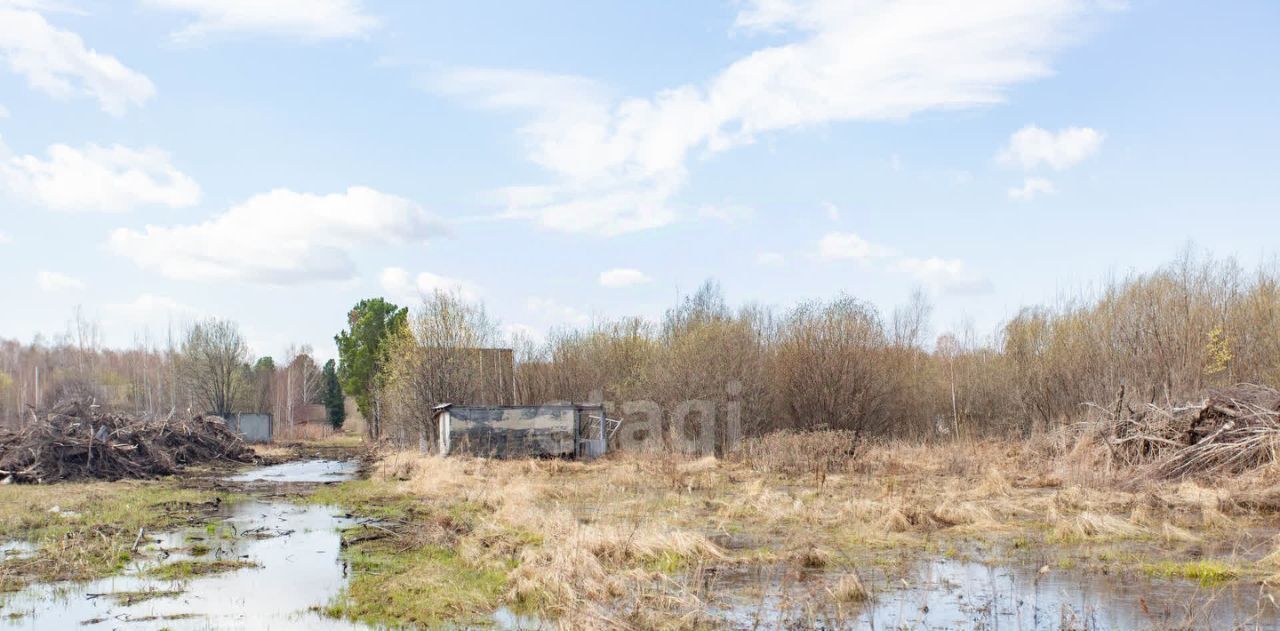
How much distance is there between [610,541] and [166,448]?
22433 mm

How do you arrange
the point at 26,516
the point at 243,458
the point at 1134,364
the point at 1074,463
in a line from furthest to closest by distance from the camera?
1. the point at 243,458
2. the point at 1134,364
3. the point at 1074,463
4. the point at 26,516

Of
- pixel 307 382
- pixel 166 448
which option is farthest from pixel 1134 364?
pixel 307 382

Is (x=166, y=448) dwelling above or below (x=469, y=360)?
below

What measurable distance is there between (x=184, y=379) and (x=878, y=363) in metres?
41.1

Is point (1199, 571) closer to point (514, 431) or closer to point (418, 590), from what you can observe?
point (418, 590)

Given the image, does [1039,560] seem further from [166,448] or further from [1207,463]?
[166,448]

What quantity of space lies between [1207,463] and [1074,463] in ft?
9.25

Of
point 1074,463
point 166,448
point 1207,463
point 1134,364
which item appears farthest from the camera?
point 166,448

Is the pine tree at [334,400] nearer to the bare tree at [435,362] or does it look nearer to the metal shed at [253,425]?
the metal shed at [253,425]

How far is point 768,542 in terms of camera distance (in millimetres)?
12219

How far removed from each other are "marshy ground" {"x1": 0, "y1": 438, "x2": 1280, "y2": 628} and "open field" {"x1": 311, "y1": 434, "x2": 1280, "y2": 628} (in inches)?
1.6

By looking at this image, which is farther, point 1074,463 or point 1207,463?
point 1074,463

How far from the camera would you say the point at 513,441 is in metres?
27.7

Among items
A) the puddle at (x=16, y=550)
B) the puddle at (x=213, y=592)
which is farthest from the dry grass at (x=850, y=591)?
the puddle at (x=16, y=550)
